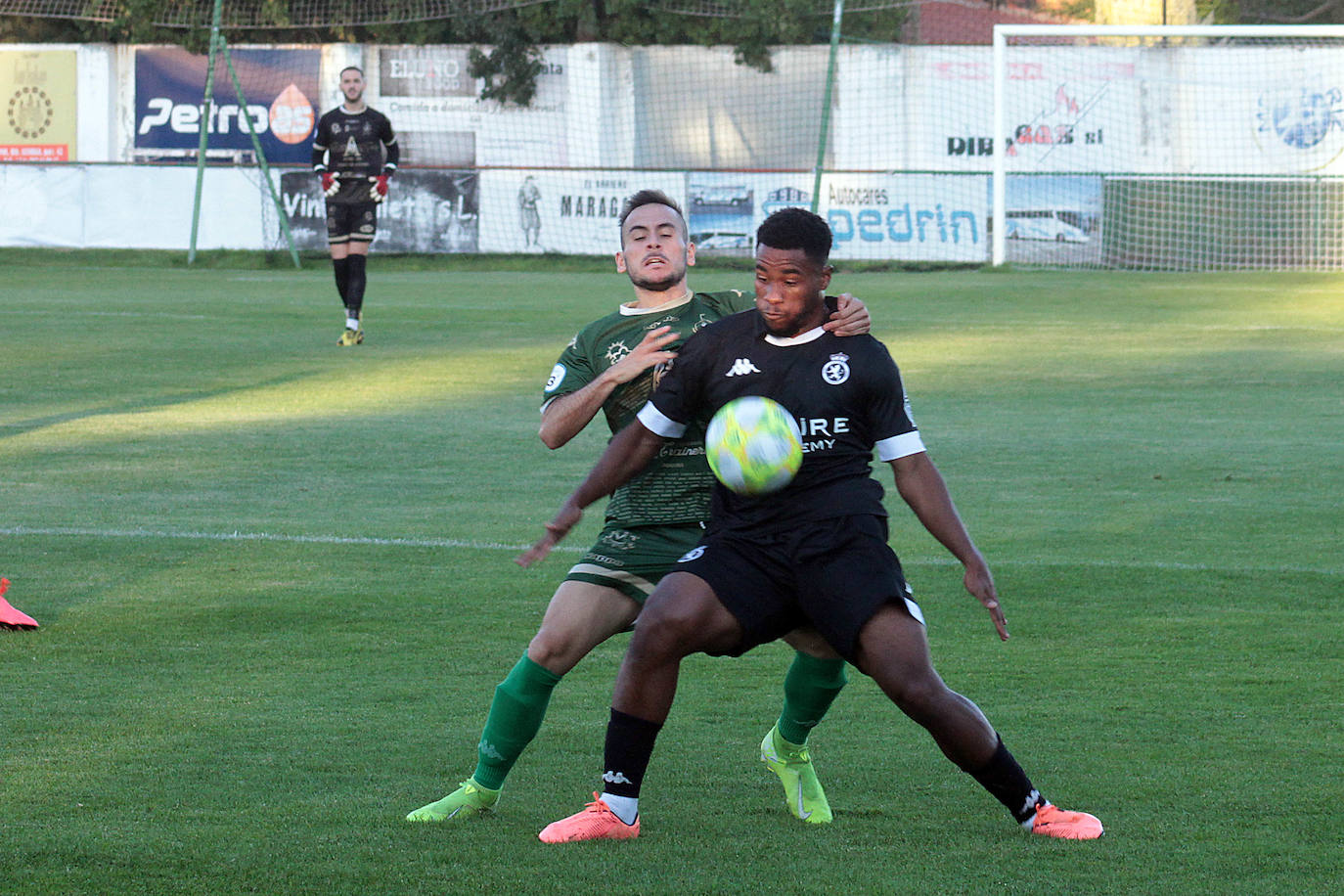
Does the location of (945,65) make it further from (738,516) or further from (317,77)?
(738,516)

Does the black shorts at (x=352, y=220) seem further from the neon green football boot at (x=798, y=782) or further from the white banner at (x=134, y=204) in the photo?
the white banner at (x=134, y=204)

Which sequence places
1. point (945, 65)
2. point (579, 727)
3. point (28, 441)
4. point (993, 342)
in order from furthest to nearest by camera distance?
point (945, 65) → point (993, 342) → point (28, 441) → point (579, 727)

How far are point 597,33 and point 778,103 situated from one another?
444 centimetres

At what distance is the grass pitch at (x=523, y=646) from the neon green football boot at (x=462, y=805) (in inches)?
2.7

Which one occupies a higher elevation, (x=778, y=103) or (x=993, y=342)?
(x=778, y=103)

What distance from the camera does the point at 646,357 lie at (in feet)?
15.9

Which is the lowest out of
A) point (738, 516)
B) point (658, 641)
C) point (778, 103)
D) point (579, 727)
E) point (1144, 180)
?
point (579, 727)

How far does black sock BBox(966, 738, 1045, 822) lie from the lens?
176 inches

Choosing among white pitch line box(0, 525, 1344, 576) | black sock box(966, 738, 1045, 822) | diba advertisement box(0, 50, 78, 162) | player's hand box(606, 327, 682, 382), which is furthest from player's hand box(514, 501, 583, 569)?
diba advertisement box(0, 50, 78, 162)

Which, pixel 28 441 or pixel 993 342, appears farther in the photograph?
pixel 993 342

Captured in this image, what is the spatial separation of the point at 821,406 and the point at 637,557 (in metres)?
0.75

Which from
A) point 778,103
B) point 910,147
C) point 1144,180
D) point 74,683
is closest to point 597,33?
point 778,103

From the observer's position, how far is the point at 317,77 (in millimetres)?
41344

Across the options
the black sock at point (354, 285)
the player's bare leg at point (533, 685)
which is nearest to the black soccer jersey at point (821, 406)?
the player's bare leg at point (533, 685)
